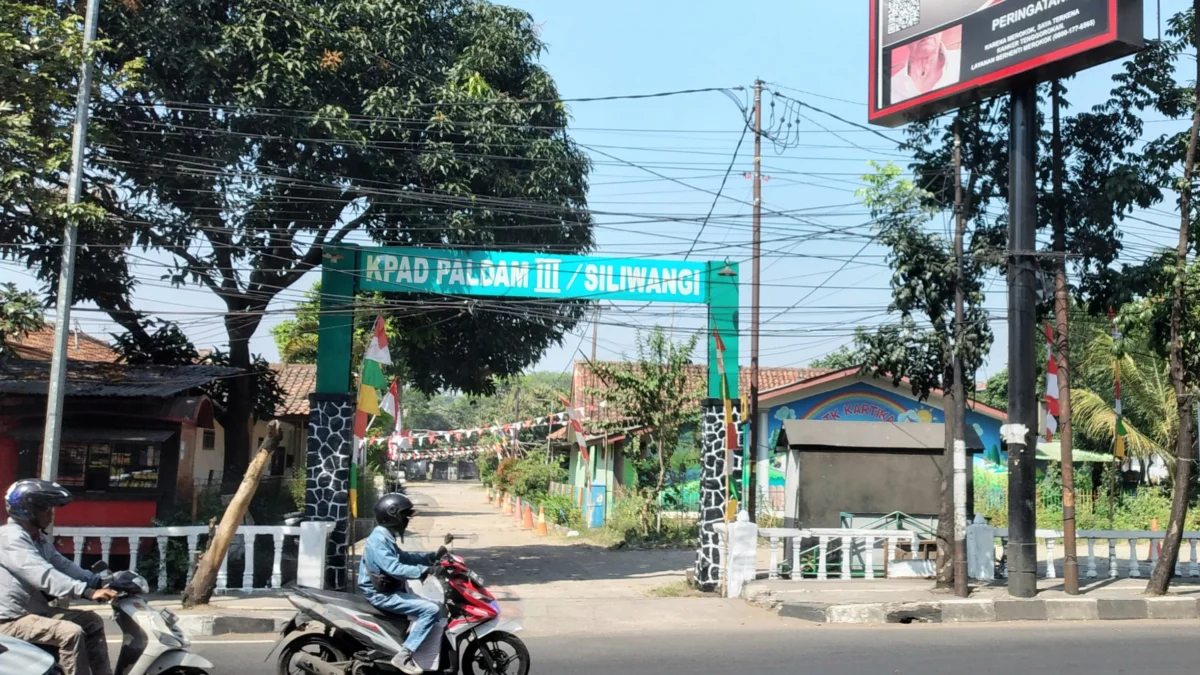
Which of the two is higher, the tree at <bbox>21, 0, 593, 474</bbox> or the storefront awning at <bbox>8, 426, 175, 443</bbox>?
the tree at <bbox>21, 0, 593, 474</bbox>

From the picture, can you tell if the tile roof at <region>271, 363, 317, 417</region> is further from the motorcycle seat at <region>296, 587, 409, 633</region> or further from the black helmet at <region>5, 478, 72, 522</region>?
the black helmet at <region>5, 478, 72, 522</region>

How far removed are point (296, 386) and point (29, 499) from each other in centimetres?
2234

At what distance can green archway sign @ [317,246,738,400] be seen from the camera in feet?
47.8

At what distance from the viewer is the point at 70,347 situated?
73.5ft

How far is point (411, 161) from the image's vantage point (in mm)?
17047

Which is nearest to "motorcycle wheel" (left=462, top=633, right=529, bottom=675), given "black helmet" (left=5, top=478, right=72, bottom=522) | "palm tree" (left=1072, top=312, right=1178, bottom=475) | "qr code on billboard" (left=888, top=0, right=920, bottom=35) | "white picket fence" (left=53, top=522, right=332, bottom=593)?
"black helmet" (left=5, top=478, right=72, bottom=522)

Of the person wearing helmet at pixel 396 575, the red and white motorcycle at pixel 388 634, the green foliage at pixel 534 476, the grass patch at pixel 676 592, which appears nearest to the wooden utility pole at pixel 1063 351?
the grass patch at pixel 676 592

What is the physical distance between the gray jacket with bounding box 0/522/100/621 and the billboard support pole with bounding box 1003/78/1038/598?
11120mm

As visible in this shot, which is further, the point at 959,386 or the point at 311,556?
the point at 959,386

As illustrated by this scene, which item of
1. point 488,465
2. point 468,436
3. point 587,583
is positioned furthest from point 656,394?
point 488,465

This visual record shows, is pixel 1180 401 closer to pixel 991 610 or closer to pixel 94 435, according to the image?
pixel 991 610

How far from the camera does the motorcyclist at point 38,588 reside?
5684 millimetres

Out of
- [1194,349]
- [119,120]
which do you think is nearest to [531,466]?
[119,120]

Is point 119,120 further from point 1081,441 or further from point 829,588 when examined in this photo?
point 1081,441
